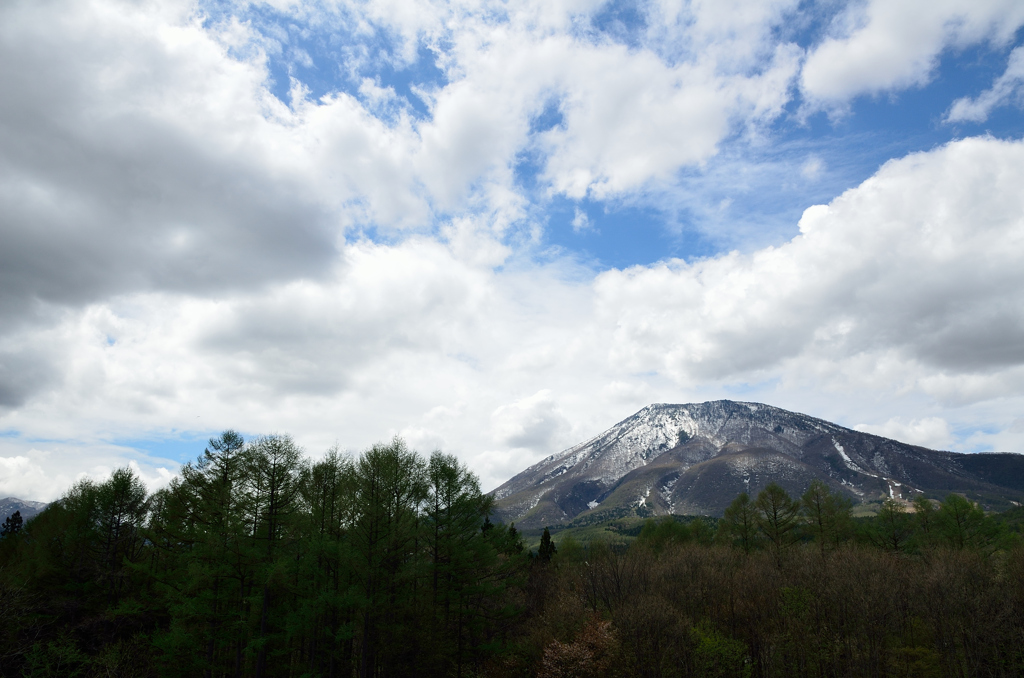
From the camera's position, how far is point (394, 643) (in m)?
34.7

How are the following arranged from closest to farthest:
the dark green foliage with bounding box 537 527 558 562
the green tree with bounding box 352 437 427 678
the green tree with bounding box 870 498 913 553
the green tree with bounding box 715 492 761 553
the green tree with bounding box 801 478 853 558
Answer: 1. the green tree with bounding box 352 437 427 678
2. the green tree with bounding box 801 478 853 558
3. the green tree with bounding box 870 498 913 553
4. the green tree with bounding box 715 492 761 553
5. the dark green foliage with bounding box 537 527 558 562

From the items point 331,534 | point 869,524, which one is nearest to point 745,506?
point 869,524

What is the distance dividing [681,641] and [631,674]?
3.97 meters

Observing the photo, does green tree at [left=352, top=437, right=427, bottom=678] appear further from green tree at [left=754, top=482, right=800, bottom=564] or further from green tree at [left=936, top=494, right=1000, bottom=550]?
green tree at [left=936, top=494, right=1000, bottom=550]

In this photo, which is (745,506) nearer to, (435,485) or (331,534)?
(435,485)

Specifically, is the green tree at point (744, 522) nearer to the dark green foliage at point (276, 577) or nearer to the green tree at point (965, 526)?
the green tree at point (965, 526)

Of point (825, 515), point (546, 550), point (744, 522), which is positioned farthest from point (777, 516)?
point (546, 550)

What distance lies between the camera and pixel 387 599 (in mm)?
33188

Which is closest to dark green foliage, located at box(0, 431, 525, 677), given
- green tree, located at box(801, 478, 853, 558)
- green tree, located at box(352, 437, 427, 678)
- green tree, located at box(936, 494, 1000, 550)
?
green tree, located at box(352, 437, 427, 678)

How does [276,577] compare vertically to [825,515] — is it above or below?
above

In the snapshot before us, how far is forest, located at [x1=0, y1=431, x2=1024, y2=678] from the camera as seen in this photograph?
3159 cm

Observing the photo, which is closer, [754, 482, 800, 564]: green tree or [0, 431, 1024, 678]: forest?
[0, 431, 1024, 678]: forest

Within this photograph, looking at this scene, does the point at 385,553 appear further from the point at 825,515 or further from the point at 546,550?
the point at 825,515

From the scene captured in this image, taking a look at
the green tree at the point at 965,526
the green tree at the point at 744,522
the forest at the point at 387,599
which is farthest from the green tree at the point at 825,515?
the forest at the point at 387,599
